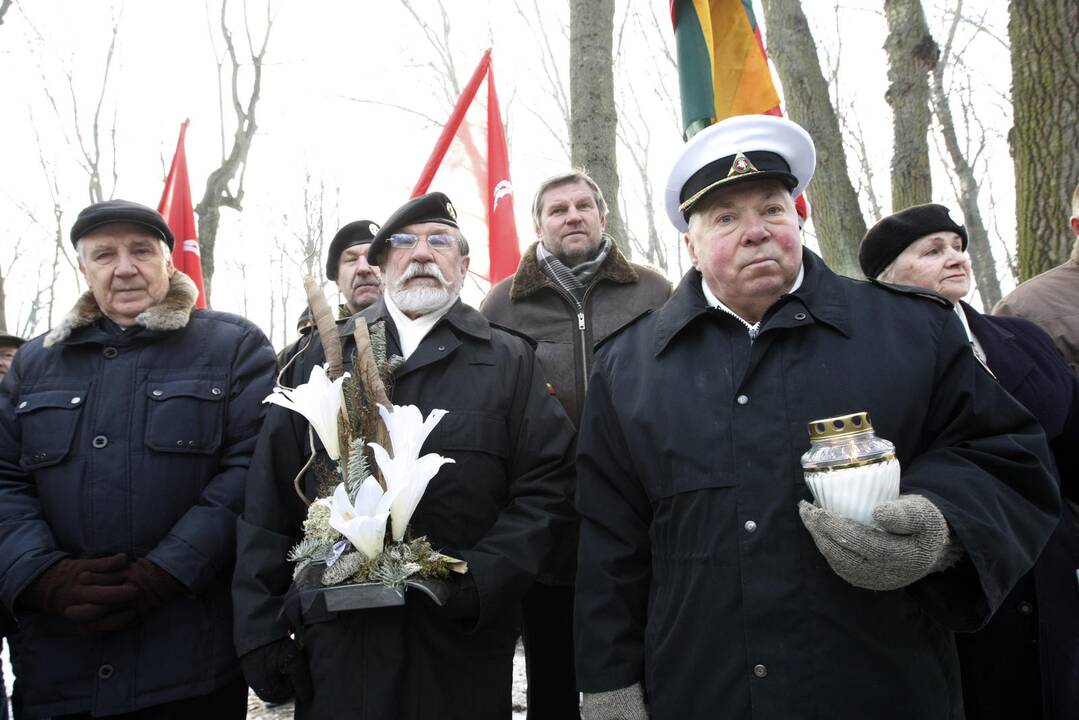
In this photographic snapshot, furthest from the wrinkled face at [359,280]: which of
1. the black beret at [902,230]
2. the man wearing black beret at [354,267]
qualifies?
the black beret at [902,230]

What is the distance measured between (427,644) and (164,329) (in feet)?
5.15

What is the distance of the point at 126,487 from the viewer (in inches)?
111

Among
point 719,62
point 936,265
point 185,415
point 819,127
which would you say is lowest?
point 185,415

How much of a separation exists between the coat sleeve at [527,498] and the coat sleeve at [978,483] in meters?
1.11

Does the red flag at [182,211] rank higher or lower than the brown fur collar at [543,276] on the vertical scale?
higher

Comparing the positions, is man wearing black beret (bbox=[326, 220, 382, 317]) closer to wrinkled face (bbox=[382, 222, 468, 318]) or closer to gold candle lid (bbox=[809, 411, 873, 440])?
wrinkled face (bbox=[382, 222, 468, 318])

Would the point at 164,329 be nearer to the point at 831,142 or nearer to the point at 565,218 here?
the point at 565,218

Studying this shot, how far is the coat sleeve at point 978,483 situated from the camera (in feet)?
6.14

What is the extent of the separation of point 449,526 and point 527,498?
0.91 ft

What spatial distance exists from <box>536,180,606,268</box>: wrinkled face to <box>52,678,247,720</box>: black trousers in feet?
7.30

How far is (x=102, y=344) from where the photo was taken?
301 cm

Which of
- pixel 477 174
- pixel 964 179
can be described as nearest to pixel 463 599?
pixel 477 174

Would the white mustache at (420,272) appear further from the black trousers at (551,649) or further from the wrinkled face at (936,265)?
the wrinkled face at (936,265)

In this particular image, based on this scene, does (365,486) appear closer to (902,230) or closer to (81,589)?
(81,589)
